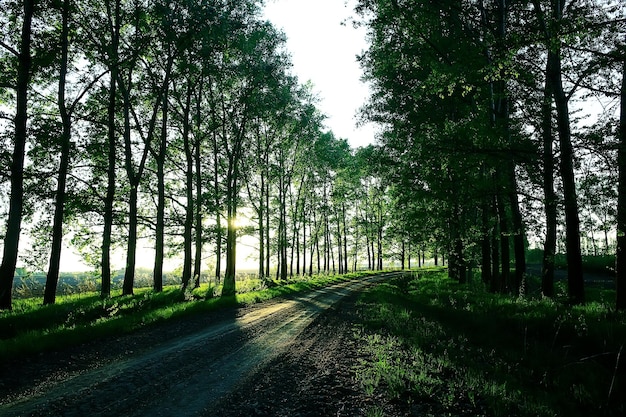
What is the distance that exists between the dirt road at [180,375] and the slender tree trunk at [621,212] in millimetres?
7389

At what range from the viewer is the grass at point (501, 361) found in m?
4.61

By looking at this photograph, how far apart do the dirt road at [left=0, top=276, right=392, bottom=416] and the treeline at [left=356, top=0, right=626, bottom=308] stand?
7112 millimetres

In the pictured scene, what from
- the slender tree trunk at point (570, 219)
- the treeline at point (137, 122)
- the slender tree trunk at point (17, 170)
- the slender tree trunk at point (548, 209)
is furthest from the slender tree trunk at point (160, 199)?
the slender tree trunk at point (570, 219)

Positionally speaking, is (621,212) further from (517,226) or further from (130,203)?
(130,203)

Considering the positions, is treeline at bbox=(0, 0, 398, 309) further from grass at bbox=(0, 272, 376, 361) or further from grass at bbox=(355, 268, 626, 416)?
grass at bbox=(355, 268, 626, 416)

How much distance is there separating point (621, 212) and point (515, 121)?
5246 mm

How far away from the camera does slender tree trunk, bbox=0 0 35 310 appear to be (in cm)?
1198

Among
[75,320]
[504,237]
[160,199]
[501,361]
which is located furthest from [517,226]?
[160,199]

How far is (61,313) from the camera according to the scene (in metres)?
10.9

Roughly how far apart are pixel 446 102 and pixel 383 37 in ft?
18.5

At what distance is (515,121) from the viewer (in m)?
13.0

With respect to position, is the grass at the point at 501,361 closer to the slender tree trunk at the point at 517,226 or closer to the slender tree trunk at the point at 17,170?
the slender tree trunk at the point at 517,226

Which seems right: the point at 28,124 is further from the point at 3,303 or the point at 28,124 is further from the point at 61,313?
the point at 61,313

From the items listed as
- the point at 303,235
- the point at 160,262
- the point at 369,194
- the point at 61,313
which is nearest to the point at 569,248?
the point at 61,313
